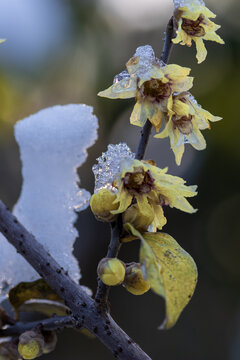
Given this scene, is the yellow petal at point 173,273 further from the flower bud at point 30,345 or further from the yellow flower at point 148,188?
the flower bud at point 30,345

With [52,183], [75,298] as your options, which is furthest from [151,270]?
[52,183]

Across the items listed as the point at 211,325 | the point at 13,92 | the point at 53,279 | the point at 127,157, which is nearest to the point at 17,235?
the point at 53,279

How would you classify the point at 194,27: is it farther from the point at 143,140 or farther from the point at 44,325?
the point at 44,325

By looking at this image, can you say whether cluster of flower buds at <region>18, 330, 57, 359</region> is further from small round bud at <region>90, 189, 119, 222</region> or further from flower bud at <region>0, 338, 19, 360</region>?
small round bud at <region>90, 189, 119, 222</region>

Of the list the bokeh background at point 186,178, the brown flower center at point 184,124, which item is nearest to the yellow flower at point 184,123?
the brown flower center at point 184,124

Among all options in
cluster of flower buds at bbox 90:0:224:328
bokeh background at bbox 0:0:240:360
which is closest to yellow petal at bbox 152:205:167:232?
cluster of flower buds at bbox 90:0:224:328

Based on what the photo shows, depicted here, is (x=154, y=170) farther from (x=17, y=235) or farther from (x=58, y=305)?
(x=58, y=305)
